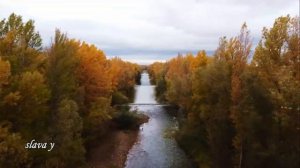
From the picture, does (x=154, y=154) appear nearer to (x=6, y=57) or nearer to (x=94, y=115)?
(x=94, y=115)

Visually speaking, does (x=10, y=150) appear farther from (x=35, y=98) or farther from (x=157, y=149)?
(x=157, y=149)

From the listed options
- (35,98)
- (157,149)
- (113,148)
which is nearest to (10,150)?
(35,98)

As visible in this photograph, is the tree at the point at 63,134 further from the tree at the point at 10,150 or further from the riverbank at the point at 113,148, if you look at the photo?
the riverbank at the point at 113,148

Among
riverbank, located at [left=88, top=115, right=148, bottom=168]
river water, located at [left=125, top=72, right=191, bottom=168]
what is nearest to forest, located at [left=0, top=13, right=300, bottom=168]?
river water, located at [left=125, top=72, right=191, bottom=168]

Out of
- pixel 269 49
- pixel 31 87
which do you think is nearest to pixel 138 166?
pixel 31 87

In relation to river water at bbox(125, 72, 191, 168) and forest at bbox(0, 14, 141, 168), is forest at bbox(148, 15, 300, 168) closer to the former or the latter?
river water at bbox(125, 72, 191, 168)

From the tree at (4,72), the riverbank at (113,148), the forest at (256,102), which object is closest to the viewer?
the forest at (256,102)

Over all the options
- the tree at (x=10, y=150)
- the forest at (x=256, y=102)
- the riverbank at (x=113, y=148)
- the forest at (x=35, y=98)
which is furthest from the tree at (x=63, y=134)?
the forest at (x=256, y=102)
